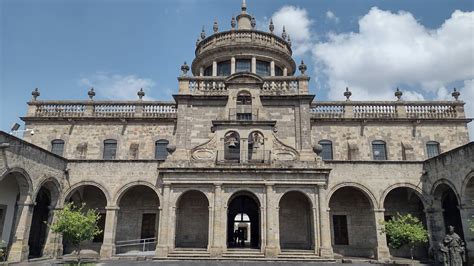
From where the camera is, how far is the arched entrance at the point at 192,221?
21.6 meters

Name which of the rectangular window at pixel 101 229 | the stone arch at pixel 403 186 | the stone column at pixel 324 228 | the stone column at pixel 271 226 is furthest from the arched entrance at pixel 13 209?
the stone arch at pixel 403 186

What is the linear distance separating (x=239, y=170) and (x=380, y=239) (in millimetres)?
9243

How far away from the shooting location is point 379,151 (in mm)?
24875

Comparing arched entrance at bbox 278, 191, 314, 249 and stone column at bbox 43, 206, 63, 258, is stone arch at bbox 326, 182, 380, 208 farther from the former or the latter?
stone column at bbox 43, 206, 63, 258

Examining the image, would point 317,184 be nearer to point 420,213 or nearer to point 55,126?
point 420,213

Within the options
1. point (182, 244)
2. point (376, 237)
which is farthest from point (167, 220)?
point (376, 237)

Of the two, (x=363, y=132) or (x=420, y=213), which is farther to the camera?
(x=363, y=132)

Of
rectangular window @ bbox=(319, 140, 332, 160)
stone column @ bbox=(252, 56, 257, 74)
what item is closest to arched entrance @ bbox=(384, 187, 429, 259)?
rectangular window @ bbox=(319, 140, 332, 160)

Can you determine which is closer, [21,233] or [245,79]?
[21,233]

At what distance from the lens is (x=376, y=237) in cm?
2047

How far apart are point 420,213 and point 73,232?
68.3ft

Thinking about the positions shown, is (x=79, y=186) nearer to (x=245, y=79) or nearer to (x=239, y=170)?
(x=239, y=170)

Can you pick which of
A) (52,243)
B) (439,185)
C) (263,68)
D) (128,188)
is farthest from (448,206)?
(52,243)

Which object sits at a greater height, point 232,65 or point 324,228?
point 232,65
